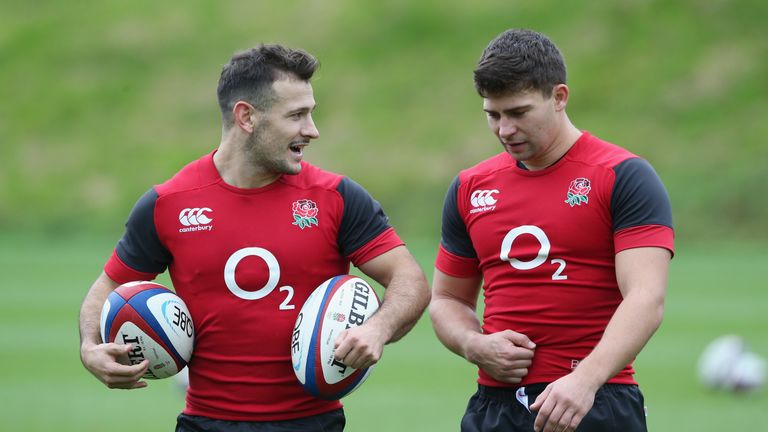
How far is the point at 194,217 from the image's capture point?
589cm

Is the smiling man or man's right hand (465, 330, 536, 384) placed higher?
the smiling man

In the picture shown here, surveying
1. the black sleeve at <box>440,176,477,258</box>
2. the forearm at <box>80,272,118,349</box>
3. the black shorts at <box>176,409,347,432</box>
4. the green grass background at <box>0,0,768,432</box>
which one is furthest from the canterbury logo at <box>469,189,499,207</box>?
the green grass background at <box>0,0,768,432</box>

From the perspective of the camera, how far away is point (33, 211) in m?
35.0

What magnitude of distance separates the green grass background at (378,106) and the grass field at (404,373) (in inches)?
9.2

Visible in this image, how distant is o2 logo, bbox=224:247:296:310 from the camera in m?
5.79

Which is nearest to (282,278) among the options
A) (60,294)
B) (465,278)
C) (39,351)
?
(465,278)

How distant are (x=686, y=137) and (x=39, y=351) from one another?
22150 mm

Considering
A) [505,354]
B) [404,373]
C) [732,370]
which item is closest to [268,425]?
[505,354]

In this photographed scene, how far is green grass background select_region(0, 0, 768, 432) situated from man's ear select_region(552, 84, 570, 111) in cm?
1470

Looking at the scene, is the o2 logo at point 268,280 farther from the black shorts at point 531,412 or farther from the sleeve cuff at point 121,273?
the black shorts at point 531,412

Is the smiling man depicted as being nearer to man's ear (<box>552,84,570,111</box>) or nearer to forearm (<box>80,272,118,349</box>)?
forearm (<box>80,272,118,349</box>)

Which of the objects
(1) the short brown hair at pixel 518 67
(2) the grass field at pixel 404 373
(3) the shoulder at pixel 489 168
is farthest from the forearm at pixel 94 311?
(2) the grass field at pixel 404 373

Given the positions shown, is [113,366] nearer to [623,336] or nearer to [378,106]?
[623,336]

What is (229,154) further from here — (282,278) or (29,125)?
(29,125)
